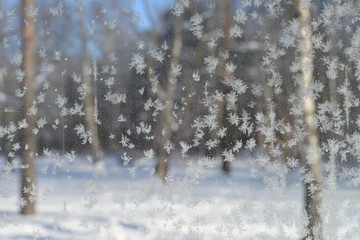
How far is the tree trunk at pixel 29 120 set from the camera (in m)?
1.70

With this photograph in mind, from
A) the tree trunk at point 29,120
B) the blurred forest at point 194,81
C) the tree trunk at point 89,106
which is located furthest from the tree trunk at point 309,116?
the tree trunk at point 29,120

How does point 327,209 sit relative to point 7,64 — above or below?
below

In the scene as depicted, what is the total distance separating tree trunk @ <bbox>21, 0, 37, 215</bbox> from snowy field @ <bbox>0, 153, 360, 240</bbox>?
45 mm

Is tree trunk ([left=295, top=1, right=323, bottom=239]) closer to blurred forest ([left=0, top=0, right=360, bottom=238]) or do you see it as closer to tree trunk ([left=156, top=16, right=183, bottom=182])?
blurred forest ([left=0, top=0, right=360, bottom=238])

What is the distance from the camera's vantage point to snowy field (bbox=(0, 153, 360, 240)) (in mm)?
1623

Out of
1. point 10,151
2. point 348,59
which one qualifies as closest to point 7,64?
point 10,151

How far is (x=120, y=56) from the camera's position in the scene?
1.67 meters

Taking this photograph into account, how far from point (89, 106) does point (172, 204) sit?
1.77 feet

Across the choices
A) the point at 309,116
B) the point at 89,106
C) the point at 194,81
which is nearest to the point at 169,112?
the point at 194,81

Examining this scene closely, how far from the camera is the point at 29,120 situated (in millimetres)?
1695

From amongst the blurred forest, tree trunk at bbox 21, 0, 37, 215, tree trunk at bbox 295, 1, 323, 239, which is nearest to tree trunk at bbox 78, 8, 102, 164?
the blurred forest

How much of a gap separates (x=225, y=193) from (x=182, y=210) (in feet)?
0.63

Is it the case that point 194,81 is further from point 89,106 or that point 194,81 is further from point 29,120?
point 29,120

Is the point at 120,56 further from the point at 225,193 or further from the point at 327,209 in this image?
the point at 327,209
